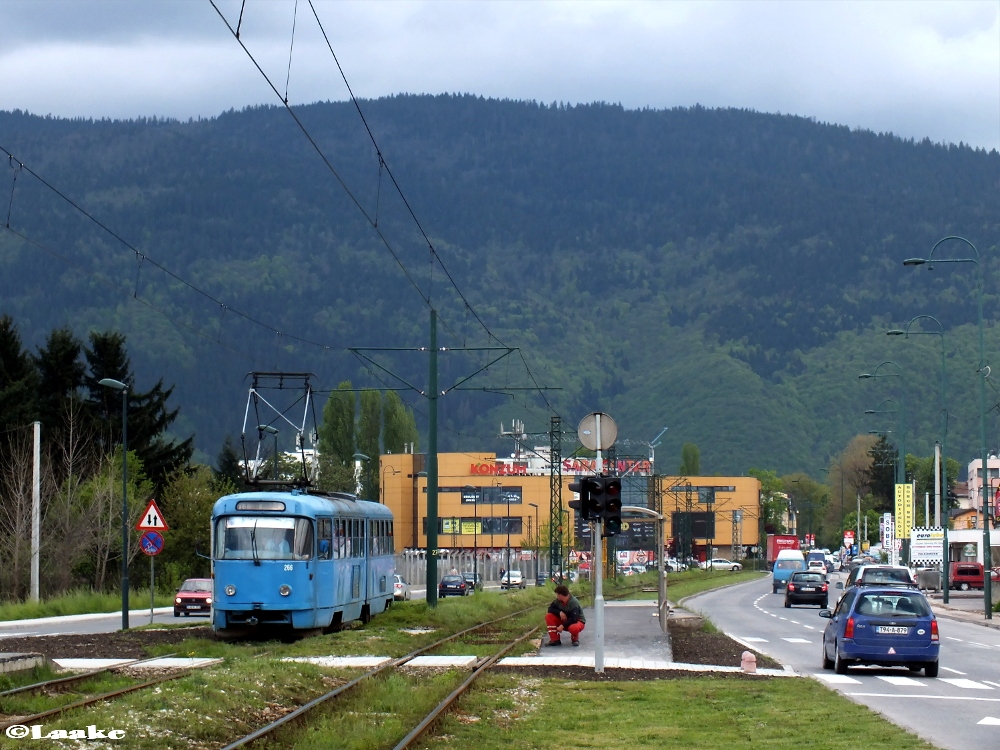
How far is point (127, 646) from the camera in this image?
1103 inches

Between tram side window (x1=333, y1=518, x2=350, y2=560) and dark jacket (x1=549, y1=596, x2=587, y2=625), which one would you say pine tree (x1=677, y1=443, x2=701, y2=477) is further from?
dark jacket (x1=549, y1=596, x2=587, y2=625)

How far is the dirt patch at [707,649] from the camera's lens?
26.1m

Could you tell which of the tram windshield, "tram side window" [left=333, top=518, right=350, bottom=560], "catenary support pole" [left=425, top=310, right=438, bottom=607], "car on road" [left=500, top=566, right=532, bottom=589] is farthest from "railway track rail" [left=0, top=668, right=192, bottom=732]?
"car on road" [left=500, top=566, right=532, bottom=589]

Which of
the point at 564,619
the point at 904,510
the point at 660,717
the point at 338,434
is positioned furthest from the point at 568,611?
the point at 338,434

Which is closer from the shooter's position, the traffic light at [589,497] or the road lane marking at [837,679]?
the traffic light at [589,497]

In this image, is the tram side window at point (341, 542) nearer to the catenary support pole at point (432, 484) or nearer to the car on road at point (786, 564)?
the catenary support pole at point (432, 484)

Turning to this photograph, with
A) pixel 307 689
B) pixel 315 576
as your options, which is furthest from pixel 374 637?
pixel 307 689

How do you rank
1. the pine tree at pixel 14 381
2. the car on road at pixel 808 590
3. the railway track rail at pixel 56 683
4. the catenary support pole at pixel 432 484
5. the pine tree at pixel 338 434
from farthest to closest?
the pine tree at pixel 338 434 < the pine tree at pixel 14 381 < the car on road at pixel 808 590 < the catenary support pole at pixel 432 484 < the railway track rail at pixel 56 683

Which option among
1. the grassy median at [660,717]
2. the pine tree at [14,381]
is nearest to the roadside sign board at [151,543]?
the grassy median at [660,717]

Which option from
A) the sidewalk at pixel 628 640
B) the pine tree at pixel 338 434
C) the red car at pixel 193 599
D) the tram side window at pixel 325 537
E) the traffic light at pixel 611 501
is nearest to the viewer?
the traffic light at pixel 611 501

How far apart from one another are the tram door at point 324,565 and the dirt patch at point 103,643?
2421 mm

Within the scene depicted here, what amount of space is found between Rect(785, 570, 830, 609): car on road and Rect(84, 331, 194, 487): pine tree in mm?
35437

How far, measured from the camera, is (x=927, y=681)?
23844mm

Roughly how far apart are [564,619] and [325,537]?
221 inches
